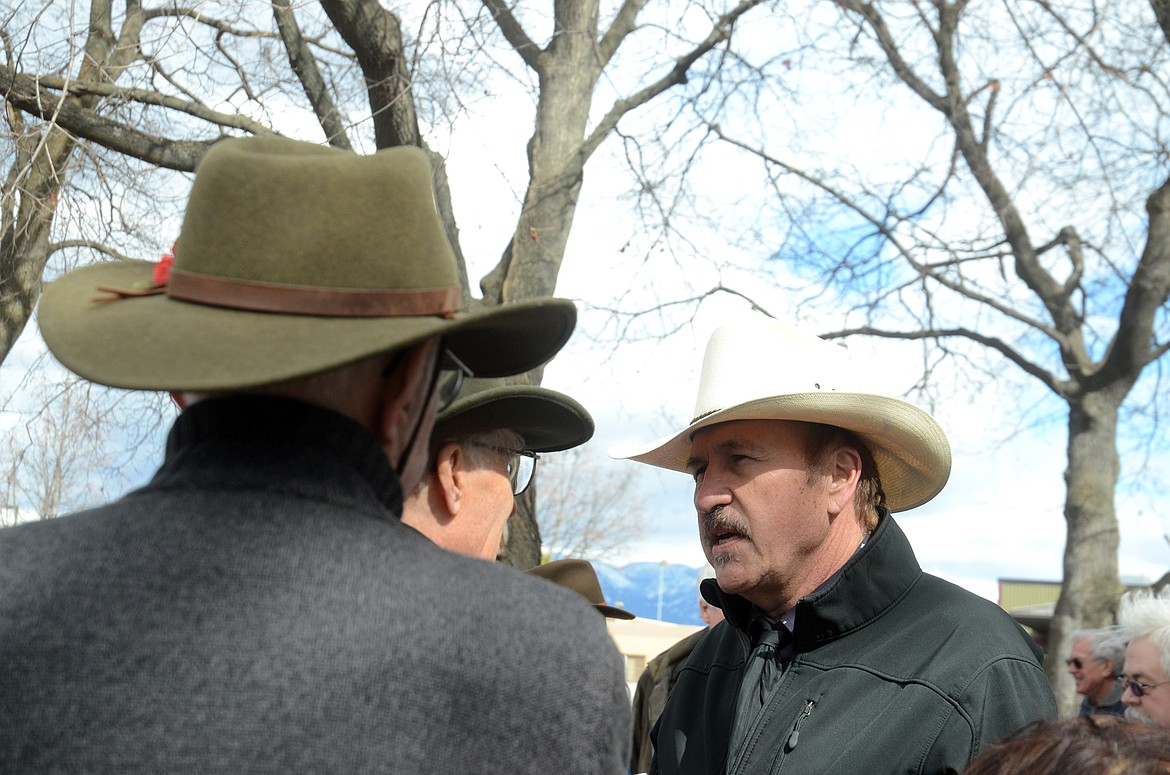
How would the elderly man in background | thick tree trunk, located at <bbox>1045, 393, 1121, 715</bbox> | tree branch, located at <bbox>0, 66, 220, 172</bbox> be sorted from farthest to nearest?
thick tree trunk, located at <bbox>1045, 393, 1121, 715</bbox> → tree branch, located at <bbox>0, 66, 220, 172</bbox> → the elderly man in background

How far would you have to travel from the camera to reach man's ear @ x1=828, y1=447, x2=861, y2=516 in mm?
2838

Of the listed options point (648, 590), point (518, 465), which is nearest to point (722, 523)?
point (518, 465)

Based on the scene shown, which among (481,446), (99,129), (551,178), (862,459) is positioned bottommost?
(481,446)

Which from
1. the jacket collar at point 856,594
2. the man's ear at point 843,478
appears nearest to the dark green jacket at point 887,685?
the jacket collar at point 856,594

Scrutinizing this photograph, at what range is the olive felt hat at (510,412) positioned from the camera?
2281mm

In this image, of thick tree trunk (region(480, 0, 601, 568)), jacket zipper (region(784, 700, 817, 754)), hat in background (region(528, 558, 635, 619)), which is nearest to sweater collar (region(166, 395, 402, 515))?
jacket zipper (region(784, 700, 817, 754))

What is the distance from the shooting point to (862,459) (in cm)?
294

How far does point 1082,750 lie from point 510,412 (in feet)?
4.32

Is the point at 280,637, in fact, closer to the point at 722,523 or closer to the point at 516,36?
the point at 722,523

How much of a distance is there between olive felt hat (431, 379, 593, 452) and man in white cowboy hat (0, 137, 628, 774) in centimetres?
98

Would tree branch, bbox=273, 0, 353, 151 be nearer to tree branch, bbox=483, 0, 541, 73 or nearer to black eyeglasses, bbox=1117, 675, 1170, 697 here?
Result: tree branch, bbox=483, 0, 541, 73

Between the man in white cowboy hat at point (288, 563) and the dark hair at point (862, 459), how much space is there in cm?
178

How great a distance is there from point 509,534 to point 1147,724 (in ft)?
13.0

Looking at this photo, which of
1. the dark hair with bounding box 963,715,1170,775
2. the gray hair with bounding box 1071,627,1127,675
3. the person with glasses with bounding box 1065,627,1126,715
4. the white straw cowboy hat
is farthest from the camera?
the person with glasses with bounding box 1065,627,1126,715
